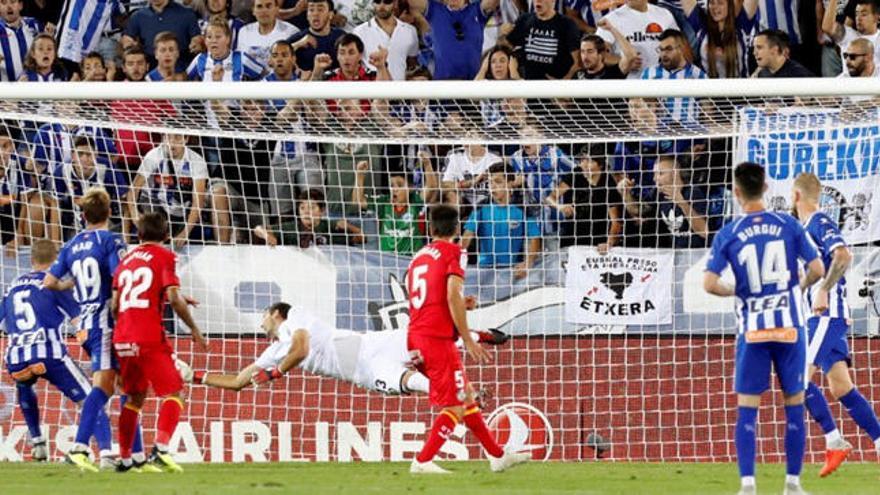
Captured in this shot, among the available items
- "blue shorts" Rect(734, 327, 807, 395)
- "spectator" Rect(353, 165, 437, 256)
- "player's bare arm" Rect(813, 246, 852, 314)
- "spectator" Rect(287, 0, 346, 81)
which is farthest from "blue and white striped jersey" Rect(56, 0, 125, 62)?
"blue shorts" Rect(734, 327, 807, 395)

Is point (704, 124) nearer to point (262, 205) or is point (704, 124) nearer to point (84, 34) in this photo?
point (262, 205)

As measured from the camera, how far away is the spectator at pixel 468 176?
1574cm

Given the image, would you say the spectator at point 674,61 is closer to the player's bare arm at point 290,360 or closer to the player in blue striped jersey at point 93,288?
the player's bare arm at point 290,360

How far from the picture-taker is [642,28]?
57.8ft

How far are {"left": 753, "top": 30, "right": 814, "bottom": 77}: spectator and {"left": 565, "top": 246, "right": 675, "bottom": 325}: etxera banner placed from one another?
2.37m

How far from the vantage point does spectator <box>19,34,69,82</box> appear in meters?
18.1

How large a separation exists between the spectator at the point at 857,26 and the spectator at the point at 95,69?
698 cm

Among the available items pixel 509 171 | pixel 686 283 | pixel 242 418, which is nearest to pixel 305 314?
pixel 242 418

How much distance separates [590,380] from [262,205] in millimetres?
3206

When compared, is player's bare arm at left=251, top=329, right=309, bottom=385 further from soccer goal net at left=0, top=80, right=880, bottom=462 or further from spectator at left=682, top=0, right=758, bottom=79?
spectator at left=682, top=0, right=758, bottom=79

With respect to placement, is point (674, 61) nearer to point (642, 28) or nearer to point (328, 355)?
point (642, 28)

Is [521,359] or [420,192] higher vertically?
[420,192]

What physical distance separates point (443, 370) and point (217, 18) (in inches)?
296

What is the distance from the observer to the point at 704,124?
15.2m
